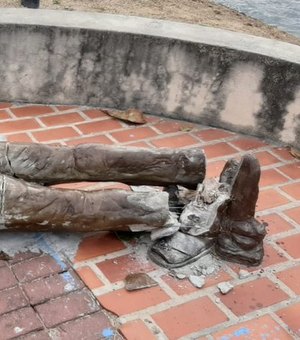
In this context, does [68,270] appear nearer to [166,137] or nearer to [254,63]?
[166,137]

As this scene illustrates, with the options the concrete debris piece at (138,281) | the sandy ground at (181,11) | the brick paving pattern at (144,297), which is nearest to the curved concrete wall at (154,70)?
the brick paving pattern at (144,297)

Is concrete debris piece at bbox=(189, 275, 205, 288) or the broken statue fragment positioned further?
the broken statue fragment

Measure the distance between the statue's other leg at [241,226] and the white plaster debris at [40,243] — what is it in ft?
2.18

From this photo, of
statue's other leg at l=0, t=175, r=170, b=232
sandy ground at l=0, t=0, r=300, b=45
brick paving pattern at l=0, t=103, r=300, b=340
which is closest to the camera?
brick paving pattern at l=0, t=103, r=300, b=340

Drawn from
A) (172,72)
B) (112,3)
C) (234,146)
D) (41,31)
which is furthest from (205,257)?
(112,3)

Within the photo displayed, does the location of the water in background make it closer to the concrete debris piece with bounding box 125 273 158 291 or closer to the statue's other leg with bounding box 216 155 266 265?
the statue's other leg with bounding box 216 155 266 265

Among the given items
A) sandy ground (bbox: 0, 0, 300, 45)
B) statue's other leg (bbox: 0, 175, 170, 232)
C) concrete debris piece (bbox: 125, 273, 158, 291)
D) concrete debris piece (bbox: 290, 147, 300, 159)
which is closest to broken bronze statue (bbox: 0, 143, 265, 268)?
statue's other leg (bbox: 0, 175, 170, 232)

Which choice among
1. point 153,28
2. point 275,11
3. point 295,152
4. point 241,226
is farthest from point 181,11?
point 241,226

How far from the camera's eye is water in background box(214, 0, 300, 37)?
760cm

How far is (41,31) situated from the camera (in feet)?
13.1

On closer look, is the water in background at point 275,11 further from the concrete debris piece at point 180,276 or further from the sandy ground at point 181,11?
the concrete debris piece at point 180,276

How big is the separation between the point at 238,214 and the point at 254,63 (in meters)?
1.32

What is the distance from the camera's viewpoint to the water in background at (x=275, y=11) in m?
7.60

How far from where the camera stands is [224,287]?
2.79 m
